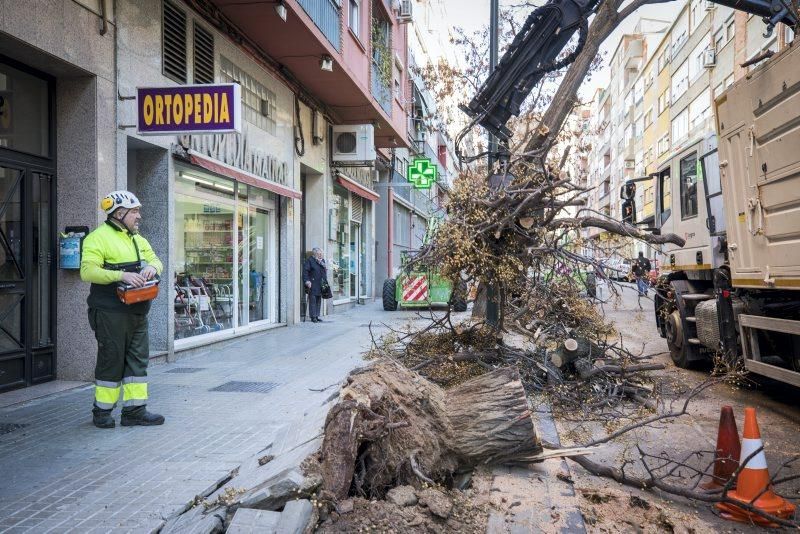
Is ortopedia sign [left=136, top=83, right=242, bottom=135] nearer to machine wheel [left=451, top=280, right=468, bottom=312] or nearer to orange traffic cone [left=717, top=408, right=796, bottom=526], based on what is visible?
machine wheel [left=451, top=280, right=468, bottom=312]

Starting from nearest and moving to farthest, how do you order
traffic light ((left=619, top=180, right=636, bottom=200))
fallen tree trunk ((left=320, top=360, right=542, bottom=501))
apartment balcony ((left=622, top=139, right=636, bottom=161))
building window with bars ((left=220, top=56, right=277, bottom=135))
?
fallen tree trunk ((left=320, top=360, right=542, bottom=501)) < traffic light ((left=619, top=180, right=636, bottom=200)) < building window with bars ((left=220, top=56, right=277, bottom=135)) < apartment balcony ((left=622, top=139, right=636, bottom=161))

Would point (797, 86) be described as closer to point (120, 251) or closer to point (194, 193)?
point (120, 251)

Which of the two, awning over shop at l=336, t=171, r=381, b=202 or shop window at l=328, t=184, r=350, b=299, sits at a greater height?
awning over shop at l=336, t=171, r=381, b=202

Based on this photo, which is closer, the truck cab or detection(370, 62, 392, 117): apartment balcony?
the truck cab

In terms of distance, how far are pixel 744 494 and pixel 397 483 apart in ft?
6.93

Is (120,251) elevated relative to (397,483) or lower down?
elevated

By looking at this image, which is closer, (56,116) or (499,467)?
(499,467)

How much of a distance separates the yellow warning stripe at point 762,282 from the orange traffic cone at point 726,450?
80.0 inches

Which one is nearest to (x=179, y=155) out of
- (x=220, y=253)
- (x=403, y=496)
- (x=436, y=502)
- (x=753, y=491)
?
(x=220, y=253)

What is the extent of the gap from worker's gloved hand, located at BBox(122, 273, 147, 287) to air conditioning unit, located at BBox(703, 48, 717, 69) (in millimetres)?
32887

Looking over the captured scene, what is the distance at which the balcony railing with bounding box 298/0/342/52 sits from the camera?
11.2 m

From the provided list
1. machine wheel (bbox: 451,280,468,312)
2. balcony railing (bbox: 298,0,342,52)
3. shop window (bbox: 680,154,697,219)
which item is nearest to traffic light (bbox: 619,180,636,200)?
shop window (bbox: 680,154,697,219)

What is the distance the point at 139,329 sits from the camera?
5.78 metres

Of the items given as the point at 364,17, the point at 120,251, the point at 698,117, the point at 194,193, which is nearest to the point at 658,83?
the point at 698,117
